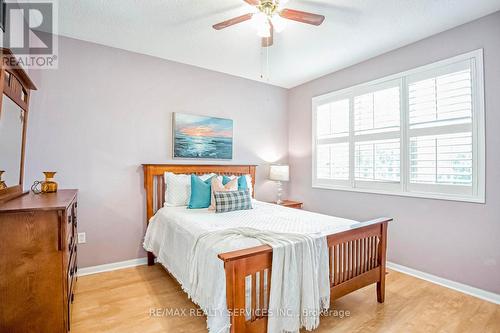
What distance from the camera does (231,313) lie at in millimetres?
1447

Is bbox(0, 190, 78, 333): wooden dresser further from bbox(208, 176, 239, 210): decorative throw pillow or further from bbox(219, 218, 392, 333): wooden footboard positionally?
bbox(208, 176, 239, 210): decorative throw pillow

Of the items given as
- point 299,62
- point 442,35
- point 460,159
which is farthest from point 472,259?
point 299,62

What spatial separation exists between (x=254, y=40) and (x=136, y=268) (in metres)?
3.03

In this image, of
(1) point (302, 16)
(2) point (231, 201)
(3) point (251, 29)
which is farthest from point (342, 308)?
(3) point (251, 29)

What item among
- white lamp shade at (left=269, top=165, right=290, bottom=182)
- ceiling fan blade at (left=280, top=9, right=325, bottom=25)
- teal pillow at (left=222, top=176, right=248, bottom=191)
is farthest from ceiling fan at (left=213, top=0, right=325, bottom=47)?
white lamp shade at (left=269, top=165, right=290, bottom=182)

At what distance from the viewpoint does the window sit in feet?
8.21

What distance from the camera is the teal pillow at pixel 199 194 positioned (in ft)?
9.77

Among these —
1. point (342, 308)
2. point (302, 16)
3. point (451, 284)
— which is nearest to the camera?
point (302, 16)

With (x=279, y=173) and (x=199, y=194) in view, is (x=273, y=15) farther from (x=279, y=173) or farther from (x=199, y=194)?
(x=279, y=173)

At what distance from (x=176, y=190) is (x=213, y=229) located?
1.23 m

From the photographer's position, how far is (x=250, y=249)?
1.54 metres

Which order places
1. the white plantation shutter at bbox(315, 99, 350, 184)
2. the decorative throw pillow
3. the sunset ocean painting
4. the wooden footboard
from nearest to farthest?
the wooden footboard, the decorative throw pillow, the sunset ocean painting, the white plantation shutter at bbox(315, 99, 350, 184)

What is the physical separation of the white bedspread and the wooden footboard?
4.4 inches

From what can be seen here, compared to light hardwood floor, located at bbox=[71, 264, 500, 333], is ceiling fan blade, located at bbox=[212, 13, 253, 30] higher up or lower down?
higher up
